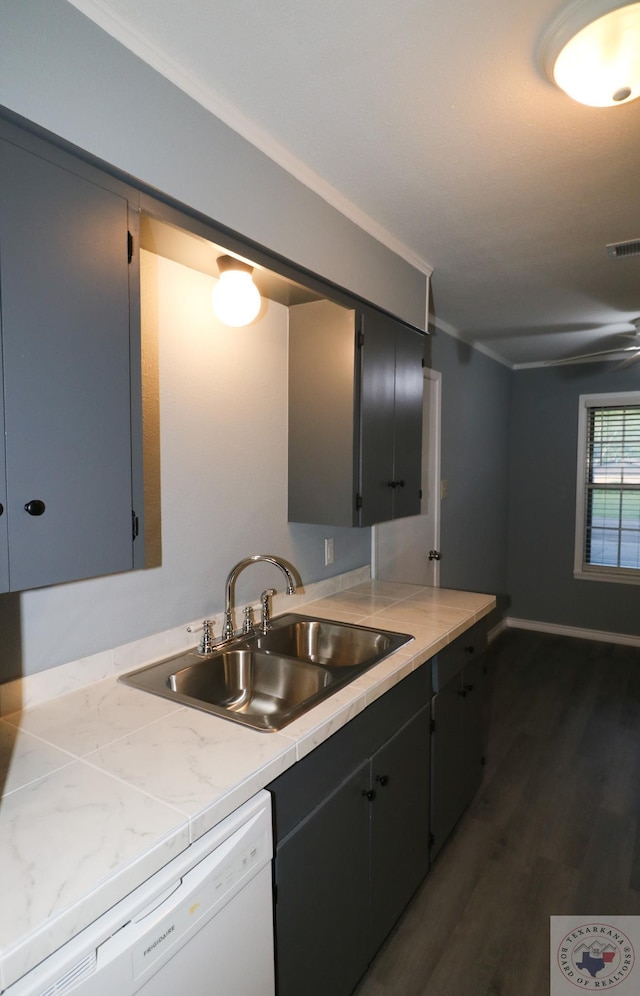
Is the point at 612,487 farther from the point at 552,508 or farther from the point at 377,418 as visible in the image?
the point at 377,418

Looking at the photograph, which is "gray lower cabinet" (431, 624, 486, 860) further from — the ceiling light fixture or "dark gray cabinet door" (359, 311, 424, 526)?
the ceiling light fixture

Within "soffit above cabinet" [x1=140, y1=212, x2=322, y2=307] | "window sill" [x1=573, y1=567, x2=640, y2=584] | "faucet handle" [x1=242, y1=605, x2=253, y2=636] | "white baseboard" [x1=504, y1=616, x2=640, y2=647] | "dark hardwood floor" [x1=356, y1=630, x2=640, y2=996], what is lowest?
"dark hardwood floor" [x1=356, y1=630, x2=640, y2=996]

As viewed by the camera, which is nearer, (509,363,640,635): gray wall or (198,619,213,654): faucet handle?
(198,619,213,654): faucet handle

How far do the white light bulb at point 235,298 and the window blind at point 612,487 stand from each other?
406cm

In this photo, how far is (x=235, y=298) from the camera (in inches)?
67.2

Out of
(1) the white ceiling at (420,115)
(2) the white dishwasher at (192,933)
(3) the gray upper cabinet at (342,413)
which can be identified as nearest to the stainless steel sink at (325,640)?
(3) the gray upper cabinet at (342,413)

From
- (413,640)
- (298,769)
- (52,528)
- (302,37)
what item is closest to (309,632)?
(413,640)

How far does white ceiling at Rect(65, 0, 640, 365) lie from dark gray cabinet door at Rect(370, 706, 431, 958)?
1.80 meters

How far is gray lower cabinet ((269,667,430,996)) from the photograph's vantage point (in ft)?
4.19

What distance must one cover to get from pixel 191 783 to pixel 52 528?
56cm

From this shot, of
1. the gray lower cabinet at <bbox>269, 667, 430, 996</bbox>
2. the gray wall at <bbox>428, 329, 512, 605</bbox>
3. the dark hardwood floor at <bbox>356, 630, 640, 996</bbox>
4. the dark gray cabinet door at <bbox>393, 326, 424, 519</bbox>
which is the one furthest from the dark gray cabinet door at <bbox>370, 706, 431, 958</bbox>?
the gray wall at <bbox>428, 329, 512, 605</bbox>

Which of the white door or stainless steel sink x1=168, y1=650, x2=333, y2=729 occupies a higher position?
the white door

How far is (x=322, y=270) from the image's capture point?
72.9 inches

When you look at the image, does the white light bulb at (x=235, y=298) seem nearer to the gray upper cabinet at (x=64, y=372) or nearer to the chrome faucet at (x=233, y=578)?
the gray upper cabinet at (x=64, y=372)
